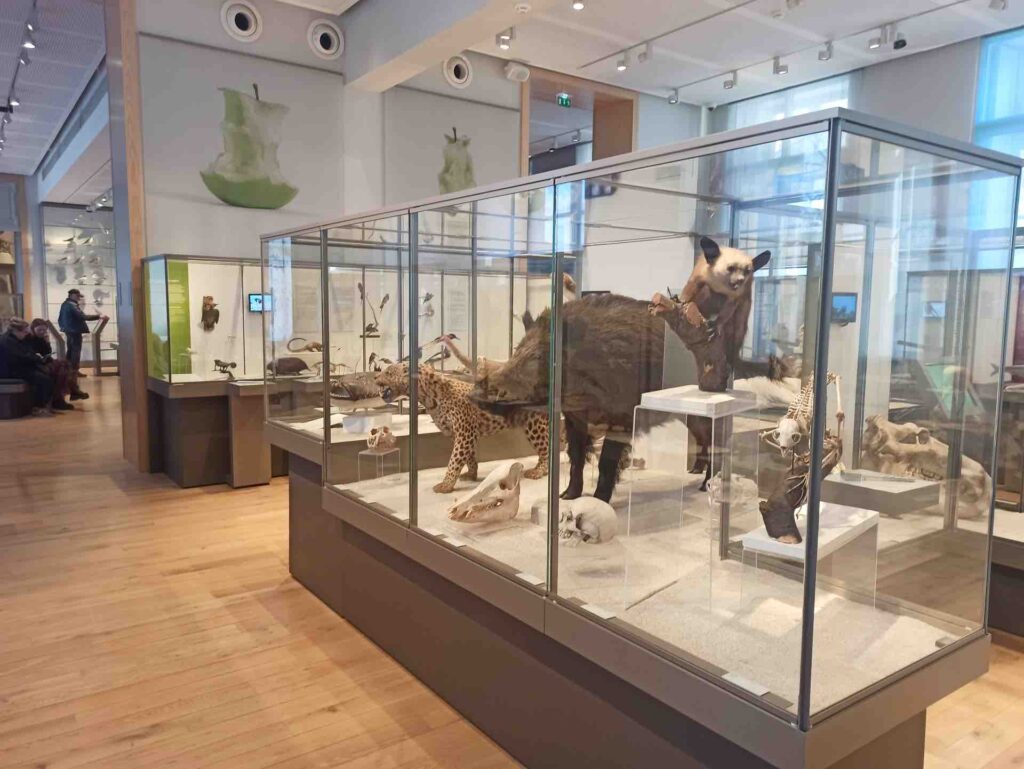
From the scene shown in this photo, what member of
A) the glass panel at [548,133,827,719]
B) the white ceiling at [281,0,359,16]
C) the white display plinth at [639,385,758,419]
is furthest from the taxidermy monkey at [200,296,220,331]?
the white display plinth at [639,385,758,419]

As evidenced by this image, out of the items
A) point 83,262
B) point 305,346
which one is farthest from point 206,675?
point 83,262

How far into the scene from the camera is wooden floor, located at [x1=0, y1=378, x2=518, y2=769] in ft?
8.14

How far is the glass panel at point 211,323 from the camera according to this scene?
5754 millimetres

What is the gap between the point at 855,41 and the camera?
6809 millimetres

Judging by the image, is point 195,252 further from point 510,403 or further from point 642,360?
point 642,360

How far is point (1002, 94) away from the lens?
6.42 m

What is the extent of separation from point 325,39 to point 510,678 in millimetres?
5772

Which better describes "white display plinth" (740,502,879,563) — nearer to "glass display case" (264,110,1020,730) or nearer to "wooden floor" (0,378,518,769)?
"glass display case" (264,110,1020,730)

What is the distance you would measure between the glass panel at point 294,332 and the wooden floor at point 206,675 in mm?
890

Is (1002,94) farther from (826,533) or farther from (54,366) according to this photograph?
(54,366)

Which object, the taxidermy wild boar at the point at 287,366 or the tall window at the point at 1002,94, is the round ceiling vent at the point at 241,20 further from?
the tall window at the point at 1002,94

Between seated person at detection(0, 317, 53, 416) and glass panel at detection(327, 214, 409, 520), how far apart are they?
7681 millimetres

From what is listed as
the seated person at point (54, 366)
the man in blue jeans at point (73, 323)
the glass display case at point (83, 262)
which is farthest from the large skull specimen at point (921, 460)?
the glass display case at point (83, 262)

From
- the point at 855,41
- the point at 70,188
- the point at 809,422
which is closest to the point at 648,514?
the point at 809,422
